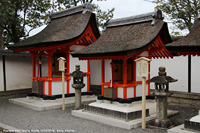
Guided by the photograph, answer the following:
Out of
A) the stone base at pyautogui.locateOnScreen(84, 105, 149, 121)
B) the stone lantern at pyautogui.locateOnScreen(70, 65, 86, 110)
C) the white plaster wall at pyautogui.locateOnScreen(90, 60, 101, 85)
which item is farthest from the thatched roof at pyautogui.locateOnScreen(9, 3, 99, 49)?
the stone base at pyautogui.locateOnScreen(84, 105, 149, 121)

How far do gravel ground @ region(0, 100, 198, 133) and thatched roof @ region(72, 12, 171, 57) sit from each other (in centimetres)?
265

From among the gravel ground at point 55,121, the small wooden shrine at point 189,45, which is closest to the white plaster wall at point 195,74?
the gravel ground at point 55,121

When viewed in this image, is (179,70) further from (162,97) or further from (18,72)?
(18,72)

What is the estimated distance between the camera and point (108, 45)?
28.5 feet

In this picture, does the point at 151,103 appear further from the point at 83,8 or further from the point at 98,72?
the point at 83,8

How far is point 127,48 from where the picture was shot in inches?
297

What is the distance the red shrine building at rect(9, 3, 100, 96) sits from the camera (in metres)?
10.6

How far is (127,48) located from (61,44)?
414 centimetres

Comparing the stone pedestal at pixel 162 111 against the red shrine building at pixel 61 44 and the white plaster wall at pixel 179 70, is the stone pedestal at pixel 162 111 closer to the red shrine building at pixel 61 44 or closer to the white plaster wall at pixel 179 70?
the white plaster wall at pixel 179 70

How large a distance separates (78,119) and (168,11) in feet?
40.8

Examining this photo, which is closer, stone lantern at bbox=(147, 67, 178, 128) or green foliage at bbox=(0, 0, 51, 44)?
stone lantern at bbox=(147, 67, 178, 128)

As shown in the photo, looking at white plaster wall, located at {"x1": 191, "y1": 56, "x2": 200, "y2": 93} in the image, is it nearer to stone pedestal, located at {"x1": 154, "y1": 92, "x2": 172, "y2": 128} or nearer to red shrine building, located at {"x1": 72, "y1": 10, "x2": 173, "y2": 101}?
red shrine building, located at {"x1": 72, "y1": 10, "x2": 173, "y2": 101}

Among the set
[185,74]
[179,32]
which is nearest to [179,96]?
[185,74]

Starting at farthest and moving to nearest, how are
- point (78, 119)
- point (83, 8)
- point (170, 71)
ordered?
point (83, 8) < point (170, 71) < point (78, 119)
